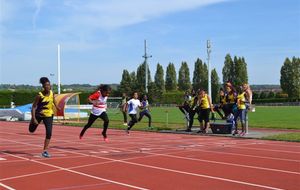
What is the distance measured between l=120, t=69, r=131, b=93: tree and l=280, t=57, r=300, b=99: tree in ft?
104

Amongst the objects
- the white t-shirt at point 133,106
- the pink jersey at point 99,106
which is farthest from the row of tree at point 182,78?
the pink jersey at point 99,106

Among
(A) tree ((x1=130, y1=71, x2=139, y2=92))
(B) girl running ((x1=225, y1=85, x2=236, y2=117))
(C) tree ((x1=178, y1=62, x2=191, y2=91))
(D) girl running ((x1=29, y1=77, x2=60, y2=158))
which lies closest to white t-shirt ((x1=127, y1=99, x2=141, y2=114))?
(B) girl running ((x1=225, y1=85, x2=236, y2=117))

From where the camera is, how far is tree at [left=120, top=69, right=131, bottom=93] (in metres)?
94.3

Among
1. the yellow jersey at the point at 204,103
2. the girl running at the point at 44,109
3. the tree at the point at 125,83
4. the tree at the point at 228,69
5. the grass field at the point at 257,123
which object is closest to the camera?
the girl running at the point at 44,109

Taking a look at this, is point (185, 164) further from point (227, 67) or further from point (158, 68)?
point (158, 68)

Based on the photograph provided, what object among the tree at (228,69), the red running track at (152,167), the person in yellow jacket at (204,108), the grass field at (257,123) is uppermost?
the tree at (228,69)

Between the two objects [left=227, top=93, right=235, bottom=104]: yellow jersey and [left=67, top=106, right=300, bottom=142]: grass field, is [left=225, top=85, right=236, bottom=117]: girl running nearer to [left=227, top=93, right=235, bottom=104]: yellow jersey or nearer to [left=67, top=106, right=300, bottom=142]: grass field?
[left=227, top=93, right=235, bottom=104]: yellow jersey

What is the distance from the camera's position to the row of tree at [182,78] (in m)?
95.4

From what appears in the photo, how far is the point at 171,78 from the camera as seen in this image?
4466 inches

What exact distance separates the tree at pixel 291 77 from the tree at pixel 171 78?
84.4 ft

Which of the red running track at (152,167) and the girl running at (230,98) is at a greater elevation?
the girl running at (230,98)

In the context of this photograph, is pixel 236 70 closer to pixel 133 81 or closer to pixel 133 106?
pixel 133 81

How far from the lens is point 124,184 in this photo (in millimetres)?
7332

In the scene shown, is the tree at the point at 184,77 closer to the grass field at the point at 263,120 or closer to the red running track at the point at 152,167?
the grass field at the point at 263,120
